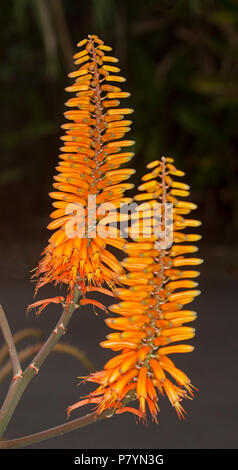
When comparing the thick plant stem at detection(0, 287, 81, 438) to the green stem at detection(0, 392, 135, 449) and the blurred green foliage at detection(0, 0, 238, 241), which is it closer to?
the green stem at detection(0, 392, 135, 449)

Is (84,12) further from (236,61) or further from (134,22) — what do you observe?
(236,61)

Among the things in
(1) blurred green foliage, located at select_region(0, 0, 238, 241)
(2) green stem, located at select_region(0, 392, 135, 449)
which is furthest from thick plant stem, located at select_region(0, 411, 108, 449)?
(1) blurred green foliage, located at select_region(0, 0, 238, 241)

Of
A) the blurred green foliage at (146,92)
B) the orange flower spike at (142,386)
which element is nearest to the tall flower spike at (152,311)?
the orange flower spike at (142,386)

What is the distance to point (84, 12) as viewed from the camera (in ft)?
10.2

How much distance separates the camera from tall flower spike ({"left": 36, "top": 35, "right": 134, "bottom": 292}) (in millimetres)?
191

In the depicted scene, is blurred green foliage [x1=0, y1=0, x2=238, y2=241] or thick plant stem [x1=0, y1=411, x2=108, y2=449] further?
blurred green foliage [x1=0, y1=0, x2=238, y2=241]

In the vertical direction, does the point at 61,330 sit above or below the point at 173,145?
below

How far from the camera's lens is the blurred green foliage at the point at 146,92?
2453mm

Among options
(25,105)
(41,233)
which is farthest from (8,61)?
(41,233)

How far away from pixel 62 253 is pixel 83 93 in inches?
2.2

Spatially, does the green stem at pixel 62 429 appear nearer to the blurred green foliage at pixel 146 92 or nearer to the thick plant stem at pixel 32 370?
the thick plant stem at pixel 32 370

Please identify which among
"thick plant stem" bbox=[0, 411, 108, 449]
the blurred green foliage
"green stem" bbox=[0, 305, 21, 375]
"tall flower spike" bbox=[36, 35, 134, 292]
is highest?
the blurred green foliage

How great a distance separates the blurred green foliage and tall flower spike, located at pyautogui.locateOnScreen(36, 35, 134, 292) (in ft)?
6.31

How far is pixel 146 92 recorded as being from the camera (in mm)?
2504
